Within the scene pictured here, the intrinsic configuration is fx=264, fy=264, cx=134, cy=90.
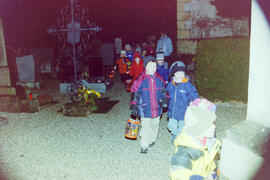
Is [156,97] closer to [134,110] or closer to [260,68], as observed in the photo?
[134,110]

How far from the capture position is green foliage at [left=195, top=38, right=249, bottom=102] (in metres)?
7.21

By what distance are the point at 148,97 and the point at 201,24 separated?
31.6 feet

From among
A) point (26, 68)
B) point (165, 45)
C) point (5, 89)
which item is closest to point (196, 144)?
point (5, 89)

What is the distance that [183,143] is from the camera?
2.87m

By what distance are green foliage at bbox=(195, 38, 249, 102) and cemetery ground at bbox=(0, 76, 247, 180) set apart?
0.41m

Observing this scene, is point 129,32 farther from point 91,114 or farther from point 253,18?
point 253,18

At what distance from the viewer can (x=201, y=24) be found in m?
13.1

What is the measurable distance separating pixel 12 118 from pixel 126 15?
14614 millimetres

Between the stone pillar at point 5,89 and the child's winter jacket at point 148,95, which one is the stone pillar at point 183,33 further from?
the child's winter jacket at point 148,95

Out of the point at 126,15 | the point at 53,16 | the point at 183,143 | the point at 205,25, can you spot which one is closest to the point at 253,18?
the point at 183,143

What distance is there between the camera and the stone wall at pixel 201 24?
12868 mm

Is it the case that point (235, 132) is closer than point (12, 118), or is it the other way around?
point (235, 132)

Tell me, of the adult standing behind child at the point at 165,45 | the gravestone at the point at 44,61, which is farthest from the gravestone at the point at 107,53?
the adult standing behind child at the point at 165,45

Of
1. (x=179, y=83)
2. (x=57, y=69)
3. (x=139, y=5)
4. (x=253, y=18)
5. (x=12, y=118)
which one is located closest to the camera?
(x=253, y=18)
